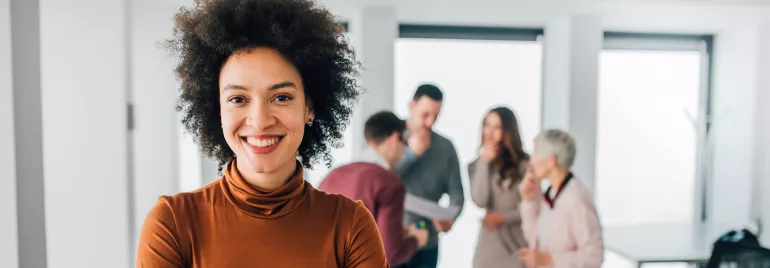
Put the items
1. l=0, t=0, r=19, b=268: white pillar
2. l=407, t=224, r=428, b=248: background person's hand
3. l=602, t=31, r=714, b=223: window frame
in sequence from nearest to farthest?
l=0, t=0, r=19, b=268: white pillar → l=407, t=224, r=428, b=248: background person's hand → l=602, t=31, r=714, b=223: window frame

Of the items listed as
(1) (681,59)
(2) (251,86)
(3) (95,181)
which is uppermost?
(1) (681,59)

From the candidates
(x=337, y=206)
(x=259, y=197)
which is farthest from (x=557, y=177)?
(x=259, y=197)

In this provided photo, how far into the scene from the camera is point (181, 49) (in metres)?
0.89

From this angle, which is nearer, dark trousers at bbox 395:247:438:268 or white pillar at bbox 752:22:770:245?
dark trousers at bbox 395:247:438:268

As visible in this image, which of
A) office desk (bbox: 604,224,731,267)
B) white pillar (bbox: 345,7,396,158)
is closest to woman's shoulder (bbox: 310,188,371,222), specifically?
white pillar (bbox: 345,7,396,158)

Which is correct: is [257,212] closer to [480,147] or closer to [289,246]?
[289,246]

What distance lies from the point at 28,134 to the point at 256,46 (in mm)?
1135

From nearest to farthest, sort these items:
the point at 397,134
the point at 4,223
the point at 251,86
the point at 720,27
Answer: the point at 251,86 < the point at 4,223 < the point at 397,134 < the point at 720,27

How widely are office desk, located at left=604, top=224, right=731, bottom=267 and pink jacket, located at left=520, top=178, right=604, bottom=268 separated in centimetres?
74

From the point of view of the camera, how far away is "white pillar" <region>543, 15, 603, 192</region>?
3148 millimetres

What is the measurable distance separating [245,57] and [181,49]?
14 cm

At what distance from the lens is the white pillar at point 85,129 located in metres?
1.92

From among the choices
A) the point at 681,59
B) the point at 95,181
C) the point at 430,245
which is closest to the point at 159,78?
the point at 95,181

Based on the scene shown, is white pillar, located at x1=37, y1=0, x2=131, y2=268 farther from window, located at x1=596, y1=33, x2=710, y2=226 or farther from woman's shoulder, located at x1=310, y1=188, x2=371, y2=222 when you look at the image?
window, located at x1=596, y1=33, x2=710, y2=226
